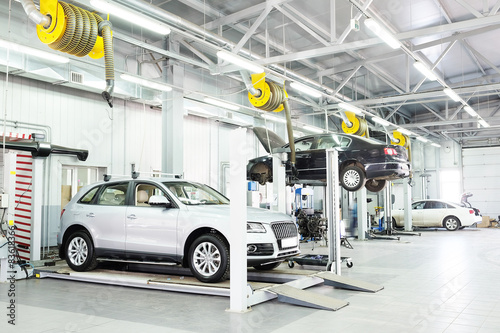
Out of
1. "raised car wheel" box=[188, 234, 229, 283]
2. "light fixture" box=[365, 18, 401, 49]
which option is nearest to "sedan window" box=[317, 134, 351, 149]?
"light fixture" box=[365, 18, 401, 49]

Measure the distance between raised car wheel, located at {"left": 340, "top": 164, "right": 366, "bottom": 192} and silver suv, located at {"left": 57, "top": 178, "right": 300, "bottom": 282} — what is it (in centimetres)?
337

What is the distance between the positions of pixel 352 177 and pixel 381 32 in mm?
3246

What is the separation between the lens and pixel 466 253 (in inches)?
385

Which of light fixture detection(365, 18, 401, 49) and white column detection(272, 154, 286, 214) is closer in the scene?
light fixture detection(365, 18, 401, 49)

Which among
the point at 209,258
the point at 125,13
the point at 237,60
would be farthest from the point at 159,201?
the point at 237,60

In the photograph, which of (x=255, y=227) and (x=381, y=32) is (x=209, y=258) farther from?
(x=381, y=32)

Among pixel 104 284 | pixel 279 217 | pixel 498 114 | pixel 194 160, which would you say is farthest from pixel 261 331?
pixel 498 114

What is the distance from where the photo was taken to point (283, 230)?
5.96m

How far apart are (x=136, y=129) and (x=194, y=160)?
2395mm

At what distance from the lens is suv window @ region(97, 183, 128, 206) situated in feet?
21.6

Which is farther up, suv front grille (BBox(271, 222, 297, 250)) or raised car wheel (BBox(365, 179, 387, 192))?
raised car wheel (BBox(365, 179, 387, 192))

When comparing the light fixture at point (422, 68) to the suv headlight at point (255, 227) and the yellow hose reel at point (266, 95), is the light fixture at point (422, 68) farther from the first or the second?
the suv headlight at point (255, 227)

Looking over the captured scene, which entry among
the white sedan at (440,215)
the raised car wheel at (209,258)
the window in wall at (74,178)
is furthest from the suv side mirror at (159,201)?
the white sedan at (440,215)

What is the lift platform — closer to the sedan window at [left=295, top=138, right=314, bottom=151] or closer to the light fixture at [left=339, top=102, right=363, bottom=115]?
the sedan window at [left=295, top=138, right=314, bottom=151]
